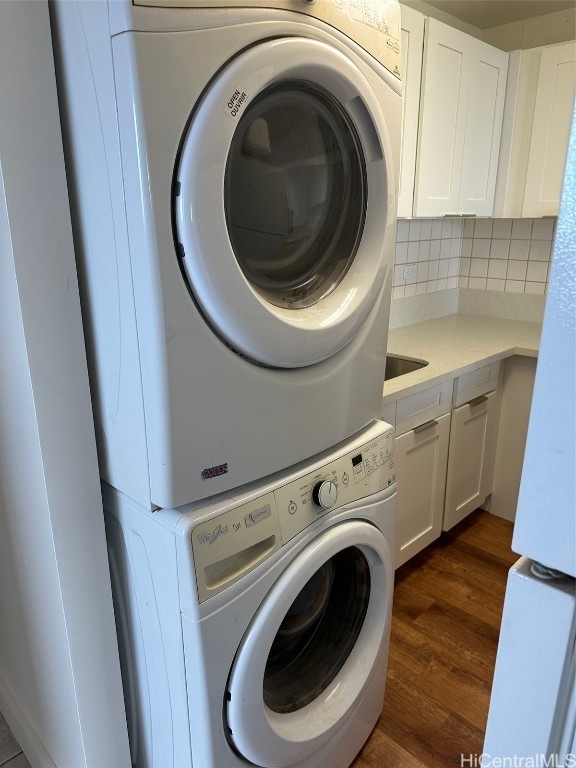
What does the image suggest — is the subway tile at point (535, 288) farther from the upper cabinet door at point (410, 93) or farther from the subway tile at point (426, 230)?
the upper cabinet door at point (410, 93)

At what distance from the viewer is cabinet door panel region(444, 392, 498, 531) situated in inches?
85.6

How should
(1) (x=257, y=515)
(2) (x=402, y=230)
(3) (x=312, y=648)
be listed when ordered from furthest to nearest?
(2) (x=402, y=230)
(3) (x=312, y=648)
(1) (x=257, y=515)

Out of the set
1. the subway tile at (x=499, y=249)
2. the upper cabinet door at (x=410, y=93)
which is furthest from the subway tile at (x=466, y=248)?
the upper cabinet door at (x=410, y=93)

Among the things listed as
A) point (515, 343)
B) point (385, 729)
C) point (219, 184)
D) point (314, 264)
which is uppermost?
point (219, 184)

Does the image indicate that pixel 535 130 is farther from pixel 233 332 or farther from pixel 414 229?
pixel 233 332

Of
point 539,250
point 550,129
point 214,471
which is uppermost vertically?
point 550,129

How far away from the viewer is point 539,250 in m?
2.67

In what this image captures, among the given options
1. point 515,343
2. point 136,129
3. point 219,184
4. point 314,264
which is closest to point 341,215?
point 314,264

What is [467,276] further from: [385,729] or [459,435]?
[385,729]

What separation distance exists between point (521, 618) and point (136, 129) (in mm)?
739

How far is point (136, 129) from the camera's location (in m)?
0.74

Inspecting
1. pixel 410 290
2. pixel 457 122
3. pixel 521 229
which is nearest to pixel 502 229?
pixel 521 229

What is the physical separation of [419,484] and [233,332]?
134 centimetres

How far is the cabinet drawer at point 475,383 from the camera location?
2.09 metres
